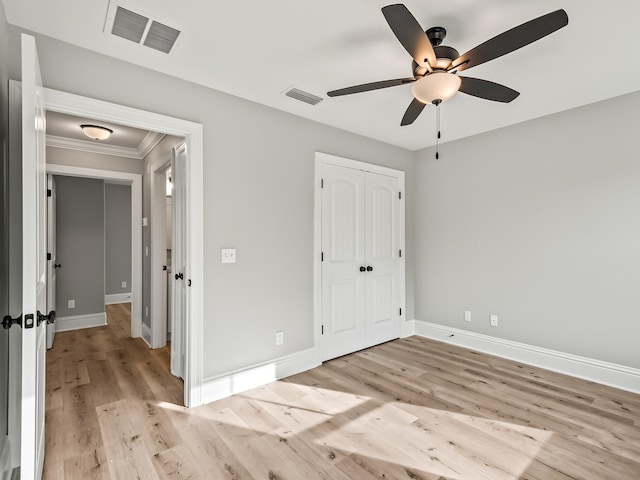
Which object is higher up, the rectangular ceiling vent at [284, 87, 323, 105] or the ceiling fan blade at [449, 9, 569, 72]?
the rectangular ceiling vent at [284, 87, 323, 105]

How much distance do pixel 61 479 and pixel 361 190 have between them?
3389 millimetres

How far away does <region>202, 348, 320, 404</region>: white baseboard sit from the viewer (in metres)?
2.69

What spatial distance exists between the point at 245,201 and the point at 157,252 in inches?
72.8

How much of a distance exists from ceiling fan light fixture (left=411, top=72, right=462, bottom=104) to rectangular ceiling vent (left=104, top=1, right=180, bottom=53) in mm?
1498

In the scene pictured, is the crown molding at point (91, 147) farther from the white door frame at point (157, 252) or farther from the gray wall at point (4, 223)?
the gray wall at point (4, 223)

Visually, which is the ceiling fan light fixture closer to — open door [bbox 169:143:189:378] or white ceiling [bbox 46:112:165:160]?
open door [bbox 169:143:189:378]

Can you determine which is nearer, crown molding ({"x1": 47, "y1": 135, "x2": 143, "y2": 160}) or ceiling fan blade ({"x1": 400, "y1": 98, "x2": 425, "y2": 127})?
ceiling fan blade ({"x1": 400, "y1": 98, "x2": 425, "y2": 127})

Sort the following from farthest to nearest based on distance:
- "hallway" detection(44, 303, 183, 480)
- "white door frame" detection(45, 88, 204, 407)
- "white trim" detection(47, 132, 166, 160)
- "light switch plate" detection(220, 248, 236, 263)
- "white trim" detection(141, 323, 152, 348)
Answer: "white trim" detection(141, 323, 152, 348) < "white trim" detection(47, 132, 166, 160) < "light switch plate" detection(220, 248, 236, 263) < "white door frame" detection(45, 88, 204, 407) < "hallway" detection(44, 303, 183, 480)

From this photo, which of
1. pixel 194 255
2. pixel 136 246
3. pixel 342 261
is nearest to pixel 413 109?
pixel 342 261

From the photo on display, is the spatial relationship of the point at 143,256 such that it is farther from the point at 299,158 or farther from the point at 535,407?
the point at 535,407

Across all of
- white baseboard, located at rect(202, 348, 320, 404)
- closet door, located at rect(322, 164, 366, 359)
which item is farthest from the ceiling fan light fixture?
white baseboard, located at rect(202, 348, 320, 404)

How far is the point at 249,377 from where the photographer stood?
2.90 meters

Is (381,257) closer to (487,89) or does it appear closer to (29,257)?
(487,89)

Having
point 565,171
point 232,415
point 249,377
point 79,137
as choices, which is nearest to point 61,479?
point 232,415
